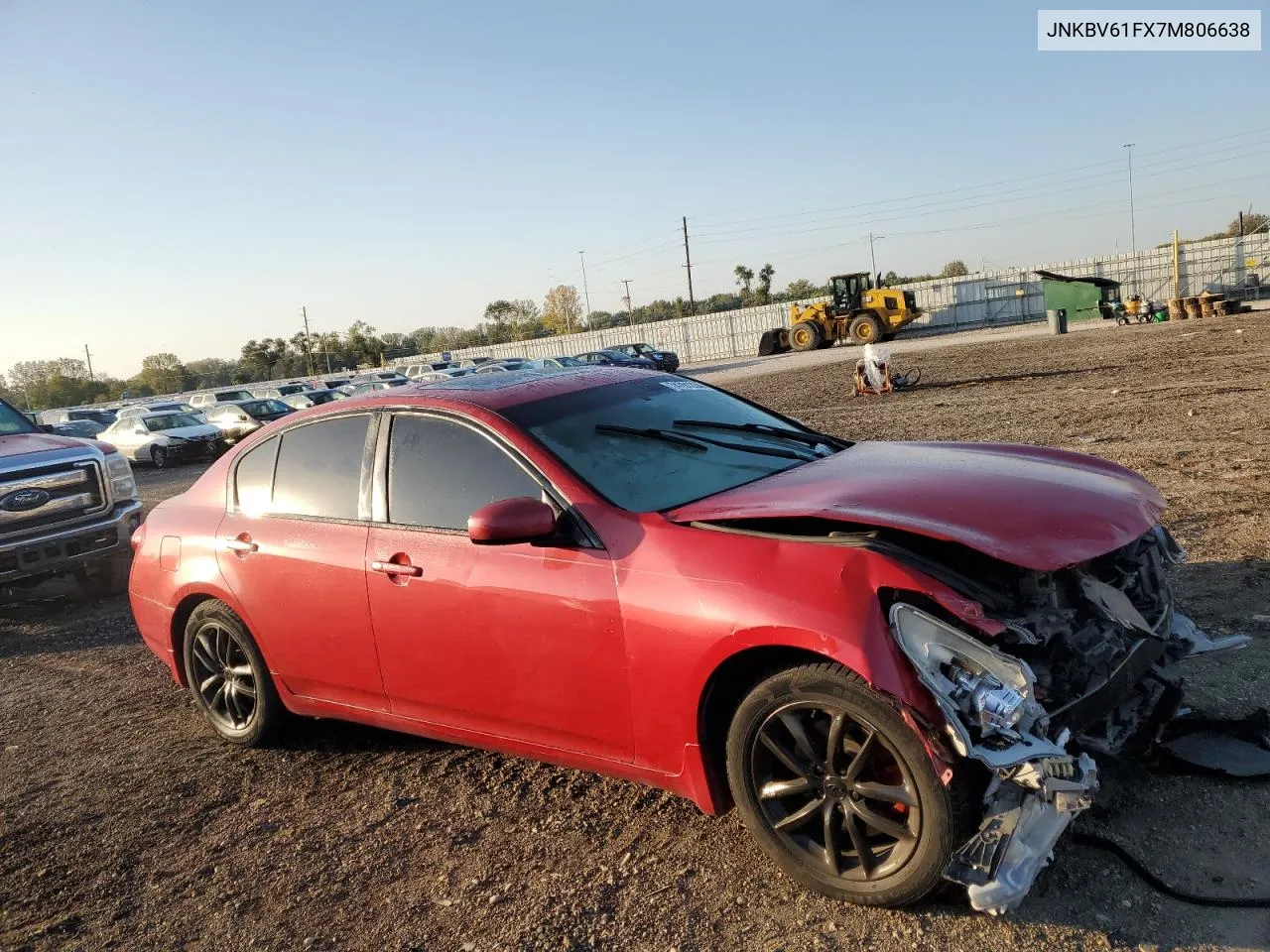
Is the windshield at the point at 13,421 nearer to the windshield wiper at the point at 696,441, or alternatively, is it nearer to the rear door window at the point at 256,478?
the rear door window at the point at 256,478

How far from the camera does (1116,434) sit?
10492 millimetres

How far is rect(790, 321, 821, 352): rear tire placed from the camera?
137 ft

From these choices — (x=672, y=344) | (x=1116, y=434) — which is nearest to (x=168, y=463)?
(x=1116, y=434)

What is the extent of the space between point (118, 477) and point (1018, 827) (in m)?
8.62

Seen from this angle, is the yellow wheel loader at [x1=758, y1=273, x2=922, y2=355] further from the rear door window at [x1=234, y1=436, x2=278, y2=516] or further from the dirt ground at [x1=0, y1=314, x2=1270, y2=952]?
the rear door window at [x1=234, y1=436, x2=278, y2=516]

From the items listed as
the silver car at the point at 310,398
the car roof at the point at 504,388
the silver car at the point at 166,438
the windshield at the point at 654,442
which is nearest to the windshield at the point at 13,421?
the car roof at the point at 504,388

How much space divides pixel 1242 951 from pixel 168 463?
2508 cm

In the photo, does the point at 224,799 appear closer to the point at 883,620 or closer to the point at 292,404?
the point at 883,620

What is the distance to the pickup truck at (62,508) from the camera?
7.79m

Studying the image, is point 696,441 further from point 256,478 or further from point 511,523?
point 256,478

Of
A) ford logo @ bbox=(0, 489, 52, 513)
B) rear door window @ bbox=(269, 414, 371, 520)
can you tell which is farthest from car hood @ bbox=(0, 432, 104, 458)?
rear door window @ bbox=(269, 414, 371, 520)

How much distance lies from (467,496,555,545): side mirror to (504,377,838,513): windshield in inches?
10.8

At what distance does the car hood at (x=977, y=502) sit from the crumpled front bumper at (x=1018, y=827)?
1.86ft

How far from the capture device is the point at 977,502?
2.99 metres
